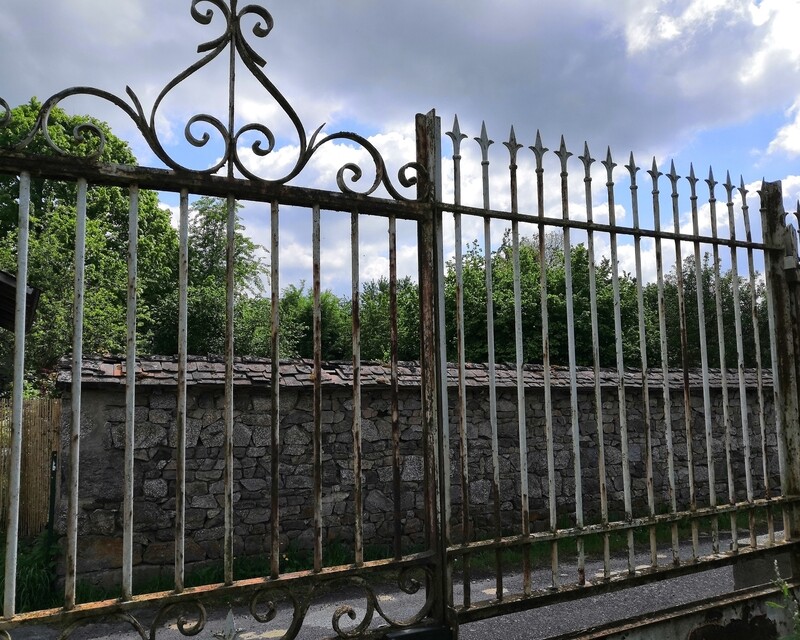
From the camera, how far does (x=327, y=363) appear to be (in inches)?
305

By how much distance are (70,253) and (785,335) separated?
16.3 meters

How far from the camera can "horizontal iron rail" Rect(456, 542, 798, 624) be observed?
2.71m

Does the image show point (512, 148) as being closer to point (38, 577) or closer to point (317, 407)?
point (317, 407)

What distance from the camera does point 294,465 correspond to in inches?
292

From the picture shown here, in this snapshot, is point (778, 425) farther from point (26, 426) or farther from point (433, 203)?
point (26, 426)

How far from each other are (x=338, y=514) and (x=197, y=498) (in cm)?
165

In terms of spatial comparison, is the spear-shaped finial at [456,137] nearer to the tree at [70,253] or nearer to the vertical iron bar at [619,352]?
the vertical iron bar at [619,352]

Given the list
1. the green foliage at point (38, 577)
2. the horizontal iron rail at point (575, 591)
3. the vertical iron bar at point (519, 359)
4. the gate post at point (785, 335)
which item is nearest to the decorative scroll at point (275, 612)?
the horizontal iron rail at point (575, 591)

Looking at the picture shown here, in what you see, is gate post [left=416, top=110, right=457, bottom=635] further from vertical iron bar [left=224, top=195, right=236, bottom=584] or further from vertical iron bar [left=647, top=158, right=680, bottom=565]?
vertical iron bar [left=647, top=158, right=680, bottom=565]

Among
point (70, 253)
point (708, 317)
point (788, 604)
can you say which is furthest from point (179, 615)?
point (708, 317)

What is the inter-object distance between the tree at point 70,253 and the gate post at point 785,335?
1135 centimetres

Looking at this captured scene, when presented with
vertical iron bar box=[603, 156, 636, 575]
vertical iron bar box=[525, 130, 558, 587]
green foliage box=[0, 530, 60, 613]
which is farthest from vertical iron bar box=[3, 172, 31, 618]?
green foliage box=[0, 530, 60, 613]

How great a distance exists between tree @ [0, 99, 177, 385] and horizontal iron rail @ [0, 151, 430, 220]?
35.1 feet

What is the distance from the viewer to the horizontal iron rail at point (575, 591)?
2713 millimetres
